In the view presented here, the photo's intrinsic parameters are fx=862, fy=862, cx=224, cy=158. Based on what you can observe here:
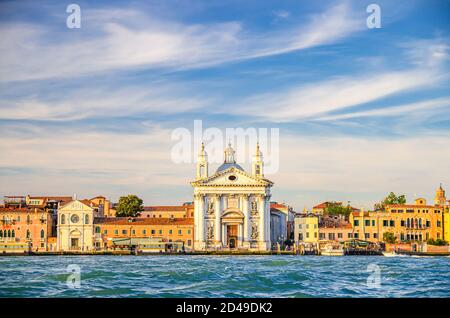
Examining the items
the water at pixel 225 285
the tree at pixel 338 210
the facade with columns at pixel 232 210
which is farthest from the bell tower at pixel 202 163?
the water at pixel 225 285

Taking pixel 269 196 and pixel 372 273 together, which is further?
pixel 269 196

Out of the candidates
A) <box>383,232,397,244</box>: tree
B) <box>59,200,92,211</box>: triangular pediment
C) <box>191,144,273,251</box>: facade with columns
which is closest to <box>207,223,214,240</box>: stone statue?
<box>191,144,273,251</box>: facade with columns

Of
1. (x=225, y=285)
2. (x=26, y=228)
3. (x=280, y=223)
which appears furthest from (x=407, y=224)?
(x=225, y=285)

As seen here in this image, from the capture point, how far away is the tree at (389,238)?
155 feet

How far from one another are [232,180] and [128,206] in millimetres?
9750

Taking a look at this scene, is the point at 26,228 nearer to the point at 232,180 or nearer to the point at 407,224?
the point at 232,180

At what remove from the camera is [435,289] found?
17625mm

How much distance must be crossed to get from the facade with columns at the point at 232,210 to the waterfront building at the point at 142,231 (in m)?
0.86

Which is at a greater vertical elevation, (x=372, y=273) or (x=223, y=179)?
(x=223, y=179)

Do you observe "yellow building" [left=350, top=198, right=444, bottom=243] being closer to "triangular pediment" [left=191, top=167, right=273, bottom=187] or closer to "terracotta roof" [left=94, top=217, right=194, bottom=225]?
"triangular pediment" [left=191, top=167, right=273, bottom=187]

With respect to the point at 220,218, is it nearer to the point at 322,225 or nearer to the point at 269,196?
the point at 269,196

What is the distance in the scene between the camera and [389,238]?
4719 cm

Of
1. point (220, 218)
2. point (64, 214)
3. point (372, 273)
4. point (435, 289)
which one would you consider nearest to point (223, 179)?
point (220, 218)

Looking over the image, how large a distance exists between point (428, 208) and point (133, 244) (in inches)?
644
